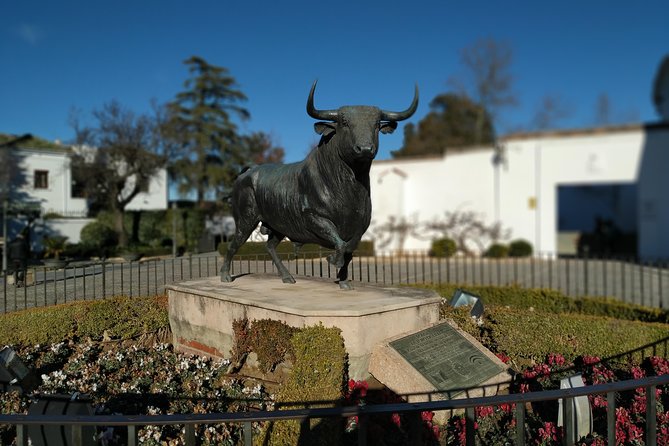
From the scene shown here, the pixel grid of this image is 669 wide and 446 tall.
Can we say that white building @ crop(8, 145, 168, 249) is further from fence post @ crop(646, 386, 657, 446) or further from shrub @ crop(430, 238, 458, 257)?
fence post @ crop(646, 386, 657, 446)

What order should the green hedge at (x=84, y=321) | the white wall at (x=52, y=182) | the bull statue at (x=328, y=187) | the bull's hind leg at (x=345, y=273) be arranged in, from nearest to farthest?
1. the bull statue at (x=328, y=187)
2. the bull's hind leg at (x=345, y=273)
3. the green hedge at (x=84, y=321)
4. the white wall at (x=52, y=182)

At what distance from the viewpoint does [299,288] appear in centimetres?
543

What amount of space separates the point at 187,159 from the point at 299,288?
23.8 meters

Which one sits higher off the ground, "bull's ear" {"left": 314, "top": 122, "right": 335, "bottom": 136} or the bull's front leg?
"bull's ear" {"left": 314, "top": 122, "right": 335, "bottom": 136}

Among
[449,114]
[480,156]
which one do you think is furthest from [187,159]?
[449,114]

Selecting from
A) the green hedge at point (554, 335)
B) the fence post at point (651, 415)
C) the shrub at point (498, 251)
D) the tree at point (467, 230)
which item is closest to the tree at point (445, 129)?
the tree at point (467, 230)

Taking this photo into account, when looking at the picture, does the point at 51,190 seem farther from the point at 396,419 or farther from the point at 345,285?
the point at 396,419

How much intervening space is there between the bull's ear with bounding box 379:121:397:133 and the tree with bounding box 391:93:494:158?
2757cm

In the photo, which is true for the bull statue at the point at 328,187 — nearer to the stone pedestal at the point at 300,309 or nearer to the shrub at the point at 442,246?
the stone pedestal at the point at 300,309

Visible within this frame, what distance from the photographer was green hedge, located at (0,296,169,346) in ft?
18.5

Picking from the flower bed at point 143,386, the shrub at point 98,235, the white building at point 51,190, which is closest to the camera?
the flower bed at point 143,386

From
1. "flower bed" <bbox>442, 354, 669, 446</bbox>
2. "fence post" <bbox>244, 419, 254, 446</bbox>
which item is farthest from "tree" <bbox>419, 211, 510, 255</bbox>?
"fence post" <bbox>244, 419, 254, 446</bbox>

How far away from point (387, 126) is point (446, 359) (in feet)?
7.27

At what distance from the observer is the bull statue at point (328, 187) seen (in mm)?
4230
